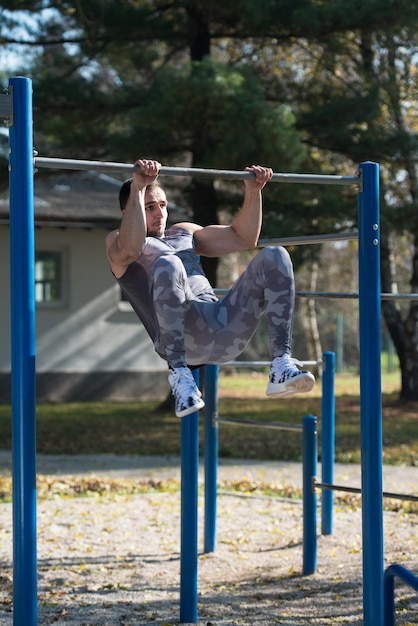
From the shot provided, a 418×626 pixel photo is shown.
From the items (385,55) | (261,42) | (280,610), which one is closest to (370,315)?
(280,610)

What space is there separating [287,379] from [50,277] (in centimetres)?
1490

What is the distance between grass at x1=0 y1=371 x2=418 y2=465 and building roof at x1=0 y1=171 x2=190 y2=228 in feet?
10.5

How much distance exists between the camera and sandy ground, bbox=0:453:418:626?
491cm

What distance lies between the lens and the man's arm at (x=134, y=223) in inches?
149

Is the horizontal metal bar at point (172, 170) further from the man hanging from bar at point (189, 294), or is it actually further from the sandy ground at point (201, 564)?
the sandy ground at point (201, 564)

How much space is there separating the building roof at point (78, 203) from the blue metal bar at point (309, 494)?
10.5 m

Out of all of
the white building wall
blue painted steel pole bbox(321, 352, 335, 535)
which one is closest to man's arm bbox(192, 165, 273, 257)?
blue painted steel pole bbox(321, 352, 335, 535)

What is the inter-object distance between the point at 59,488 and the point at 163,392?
33.8 feet

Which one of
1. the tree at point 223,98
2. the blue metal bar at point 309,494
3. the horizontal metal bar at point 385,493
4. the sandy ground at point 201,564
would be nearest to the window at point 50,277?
the tree at point 223,98

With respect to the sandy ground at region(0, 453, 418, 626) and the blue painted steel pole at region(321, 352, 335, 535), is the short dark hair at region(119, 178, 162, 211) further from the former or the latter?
the blue painted steel pole at region(321, 352, 335, 535)

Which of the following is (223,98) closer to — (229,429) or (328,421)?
(229,429)

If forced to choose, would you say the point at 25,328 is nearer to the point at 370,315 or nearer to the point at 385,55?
the point at 370,315

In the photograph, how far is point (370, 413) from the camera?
390cm

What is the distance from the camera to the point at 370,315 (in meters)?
3.95
